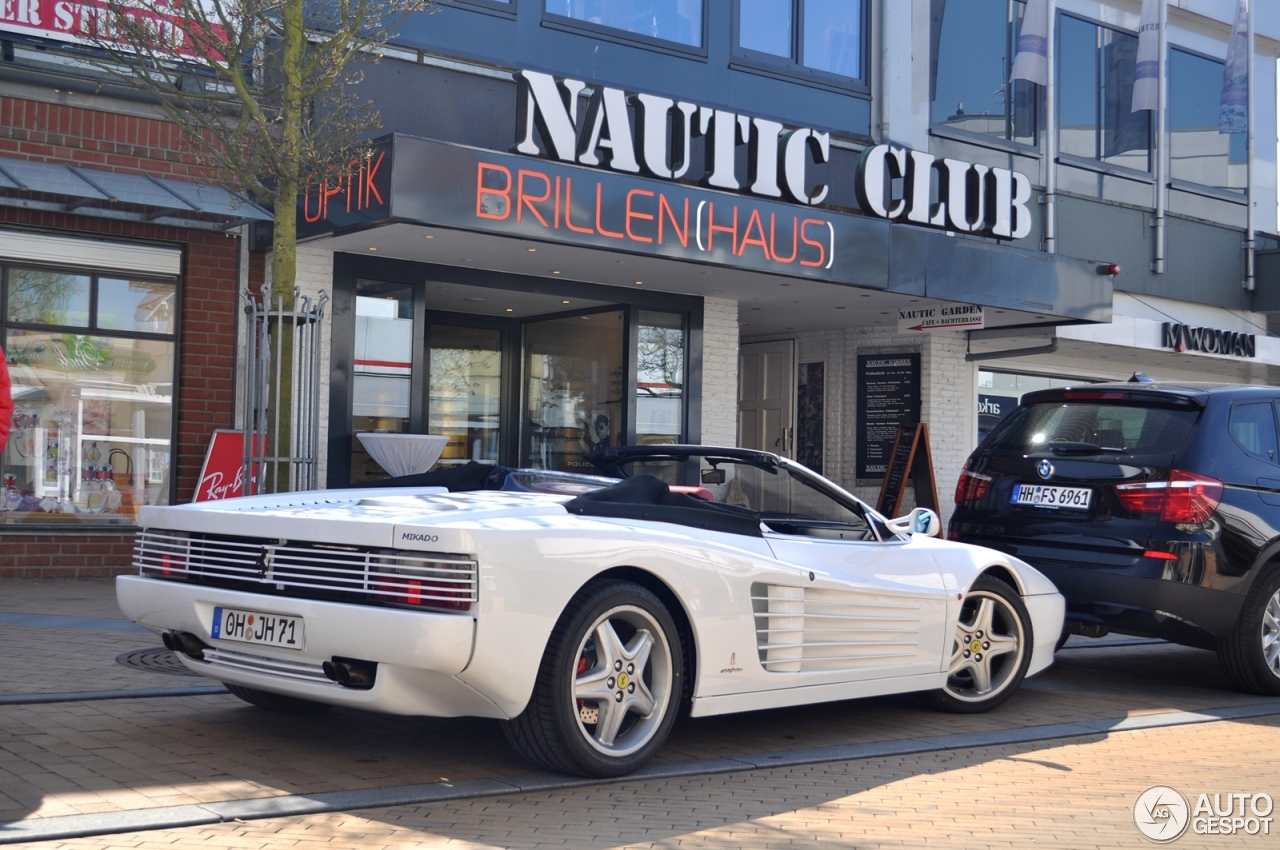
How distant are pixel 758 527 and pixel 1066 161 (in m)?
15.6

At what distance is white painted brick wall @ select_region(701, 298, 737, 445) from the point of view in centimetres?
1499

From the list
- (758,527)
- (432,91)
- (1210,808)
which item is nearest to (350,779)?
(758,527)

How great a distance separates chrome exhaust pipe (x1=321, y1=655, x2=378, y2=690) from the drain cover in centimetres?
254

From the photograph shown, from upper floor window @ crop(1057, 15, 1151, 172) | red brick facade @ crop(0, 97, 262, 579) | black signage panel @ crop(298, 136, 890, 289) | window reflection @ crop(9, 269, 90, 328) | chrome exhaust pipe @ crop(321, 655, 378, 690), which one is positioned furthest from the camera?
upper floor window @ crop(1057, 15, 1151, 172)

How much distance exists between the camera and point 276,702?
5773 millimetres

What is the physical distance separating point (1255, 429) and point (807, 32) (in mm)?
9887

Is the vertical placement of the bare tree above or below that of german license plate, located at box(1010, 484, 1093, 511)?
above

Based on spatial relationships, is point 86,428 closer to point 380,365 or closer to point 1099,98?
point 380,365

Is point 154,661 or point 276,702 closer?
point 276,702

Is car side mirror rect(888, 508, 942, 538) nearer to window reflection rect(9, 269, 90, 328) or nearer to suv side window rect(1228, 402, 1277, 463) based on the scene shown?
suv side window rect(1228, 402, 1277, 463)

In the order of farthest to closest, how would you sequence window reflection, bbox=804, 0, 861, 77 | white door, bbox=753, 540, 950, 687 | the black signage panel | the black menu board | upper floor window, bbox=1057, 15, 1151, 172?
upper floor window, bbox=1057, 15, 1151, 172, the black menu board, window reflection, bbox=804, 0, 861, 77, the black signage panel, white door, bbox=753, 540, 950, 687

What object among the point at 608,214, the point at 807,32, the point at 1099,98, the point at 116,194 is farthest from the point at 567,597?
the point at 1099,98

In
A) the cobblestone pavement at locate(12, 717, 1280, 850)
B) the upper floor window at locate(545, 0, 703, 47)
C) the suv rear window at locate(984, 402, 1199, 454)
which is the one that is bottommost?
the cobblestone pavement at locate(12, 717, 1280, 850)

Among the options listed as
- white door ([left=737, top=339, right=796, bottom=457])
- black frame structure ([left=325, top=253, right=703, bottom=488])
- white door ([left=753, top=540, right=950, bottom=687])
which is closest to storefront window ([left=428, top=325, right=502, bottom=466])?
black frame structure ([left=325, top=253, right=703, bottom=488])
